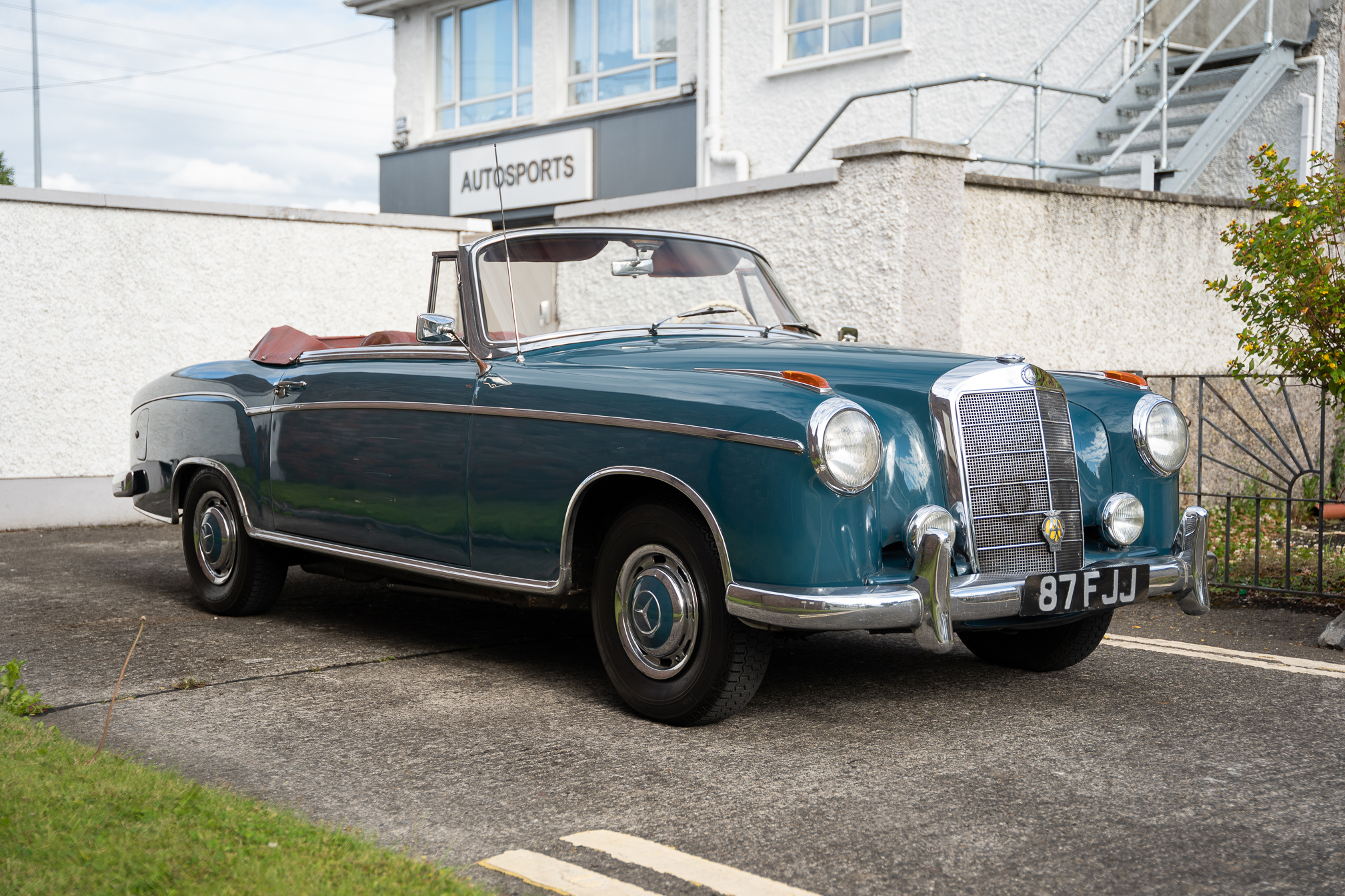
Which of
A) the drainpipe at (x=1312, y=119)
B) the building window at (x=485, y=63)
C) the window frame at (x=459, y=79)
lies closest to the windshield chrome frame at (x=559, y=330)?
the drainpipe at (x=1312, y=119)

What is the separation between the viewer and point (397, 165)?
1920 cm

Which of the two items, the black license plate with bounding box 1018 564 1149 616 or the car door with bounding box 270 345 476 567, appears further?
the car door with bounding box 270 345 476 567

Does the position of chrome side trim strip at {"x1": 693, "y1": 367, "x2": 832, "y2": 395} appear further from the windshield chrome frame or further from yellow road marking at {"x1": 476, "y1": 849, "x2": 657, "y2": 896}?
yellow road marking at {"x1": 476, "y1": 849, "x2": 657, "y2": 896}

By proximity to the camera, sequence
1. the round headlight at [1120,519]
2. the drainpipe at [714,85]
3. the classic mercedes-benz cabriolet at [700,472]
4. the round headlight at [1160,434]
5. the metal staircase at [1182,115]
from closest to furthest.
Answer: the classic mercedes-benz cabriolet at [700,472] → the round headlight at [1120,519] → the round headlight at [1160,434] → the metal staircase at [1182,115] → the drainpipe at [714,85]

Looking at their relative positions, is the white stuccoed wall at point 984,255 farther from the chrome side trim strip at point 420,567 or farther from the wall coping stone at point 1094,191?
the chrome side trim strip at point 420,567

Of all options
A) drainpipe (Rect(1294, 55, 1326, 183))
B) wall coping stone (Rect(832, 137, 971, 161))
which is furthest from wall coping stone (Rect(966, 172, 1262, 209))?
drainpipe (Rect(1294, 55, 1326, 183))

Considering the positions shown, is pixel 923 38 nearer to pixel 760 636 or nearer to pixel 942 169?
pixel 942 169

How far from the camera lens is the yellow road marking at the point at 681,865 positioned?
2869 mm

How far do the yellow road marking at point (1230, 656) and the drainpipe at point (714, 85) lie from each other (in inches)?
391

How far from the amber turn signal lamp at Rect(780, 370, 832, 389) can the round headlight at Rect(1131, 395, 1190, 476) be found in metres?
1.26

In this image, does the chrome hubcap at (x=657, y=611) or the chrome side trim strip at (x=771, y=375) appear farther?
the chrome hubcap at (x=657, y=611)

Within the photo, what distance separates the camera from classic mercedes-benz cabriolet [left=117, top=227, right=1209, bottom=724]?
3.84 meters

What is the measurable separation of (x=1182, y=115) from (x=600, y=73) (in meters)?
7.81

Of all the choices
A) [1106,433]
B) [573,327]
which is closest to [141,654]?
[573,327]
